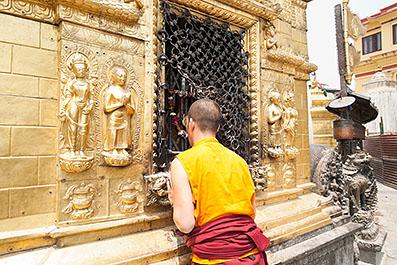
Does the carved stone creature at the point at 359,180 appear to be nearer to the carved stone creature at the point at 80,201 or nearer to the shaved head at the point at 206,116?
the shaved head at the point at 206,116

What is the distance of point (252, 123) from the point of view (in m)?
A: 3.58

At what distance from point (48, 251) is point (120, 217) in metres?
0.58

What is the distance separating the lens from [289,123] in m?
3.96

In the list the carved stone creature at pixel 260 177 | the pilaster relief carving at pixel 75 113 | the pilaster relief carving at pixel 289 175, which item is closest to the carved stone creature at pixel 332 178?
the pilaster relief carving at pixel 289 175

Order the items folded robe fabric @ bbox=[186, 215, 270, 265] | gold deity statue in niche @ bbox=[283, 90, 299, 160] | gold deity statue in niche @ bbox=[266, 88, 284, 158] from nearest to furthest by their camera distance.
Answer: folded robe fabric @ bbox=[186, 215, 270, 265]
gold deity statue in niche @ bbox=[266, 88, 284, 158]
gold deity statue in niche @ bbox=[283, 90, 299, 160]

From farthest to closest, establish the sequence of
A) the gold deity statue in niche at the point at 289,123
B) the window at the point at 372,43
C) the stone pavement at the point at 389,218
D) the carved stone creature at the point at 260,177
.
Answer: the window at the point at 372,43 < the stone pavement at the point at 389,218 < the gold deity statue in niche at the point at 289,123 < the carved stone creature at the point at 260,177

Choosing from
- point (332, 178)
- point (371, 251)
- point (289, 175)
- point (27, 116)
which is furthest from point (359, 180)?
point (27, 116)

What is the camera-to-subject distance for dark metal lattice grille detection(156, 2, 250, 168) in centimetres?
284

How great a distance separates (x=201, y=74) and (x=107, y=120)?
4.10 ft

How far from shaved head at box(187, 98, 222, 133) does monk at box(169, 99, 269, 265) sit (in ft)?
0.63

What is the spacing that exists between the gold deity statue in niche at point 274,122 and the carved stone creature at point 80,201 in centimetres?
241

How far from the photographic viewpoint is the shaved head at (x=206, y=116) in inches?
85.4

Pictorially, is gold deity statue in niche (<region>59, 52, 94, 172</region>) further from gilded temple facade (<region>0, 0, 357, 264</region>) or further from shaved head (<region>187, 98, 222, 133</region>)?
shaved head (<region>187, 98, 222, 133</region>)

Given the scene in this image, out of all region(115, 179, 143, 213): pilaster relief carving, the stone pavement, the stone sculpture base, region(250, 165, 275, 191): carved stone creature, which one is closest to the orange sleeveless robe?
region(115, 179, 143, 213): pilaster relief carving
